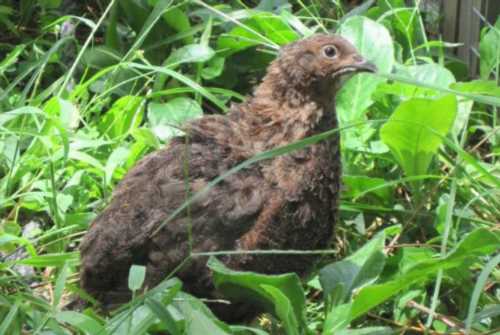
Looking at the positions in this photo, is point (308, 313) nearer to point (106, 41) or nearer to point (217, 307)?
point (217, 307)

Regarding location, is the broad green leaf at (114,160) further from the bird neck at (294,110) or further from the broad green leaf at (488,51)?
the broad green leaf at (488,51)

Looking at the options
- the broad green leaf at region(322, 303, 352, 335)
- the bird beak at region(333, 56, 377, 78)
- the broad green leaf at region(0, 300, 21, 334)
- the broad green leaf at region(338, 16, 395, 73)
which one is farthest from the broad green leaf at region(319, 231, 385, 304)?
the broad green leaf at region(0, 300, 21, 334)

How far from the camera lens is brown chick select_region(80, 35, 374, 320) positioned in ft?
11.8

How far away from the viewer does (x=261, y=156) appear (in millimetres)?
2826

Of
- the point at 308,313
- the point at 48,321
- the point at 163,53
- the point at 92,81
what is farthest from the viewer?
the point at 163,53

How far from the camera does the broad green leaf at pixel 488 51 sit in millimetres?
4488

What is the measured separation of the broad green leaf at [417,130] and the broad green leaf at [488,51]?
0.70m

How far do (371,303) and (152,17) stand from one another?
5.66 ft

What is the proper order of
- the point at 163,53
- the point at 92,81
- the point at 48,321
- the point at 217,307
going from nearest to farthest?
the point at 48,321, the point at 217,307, the point at 92,81, the point at 163,53

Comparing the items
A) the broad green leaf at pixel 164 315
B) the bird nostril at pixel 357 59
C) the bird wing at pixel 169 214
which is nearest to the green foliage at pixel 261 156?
the broad green leaf at pixel 164 315

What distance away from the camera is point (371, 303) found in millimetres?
3268

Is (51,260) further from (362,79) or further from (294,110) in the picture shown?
(362,79)

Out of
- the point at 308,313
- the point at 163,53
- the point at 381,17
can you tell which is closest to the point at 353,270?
the point at 308,313

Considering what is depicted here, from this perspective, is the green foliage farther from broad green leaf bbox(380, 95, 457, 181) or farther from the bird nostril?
the bird nostril
